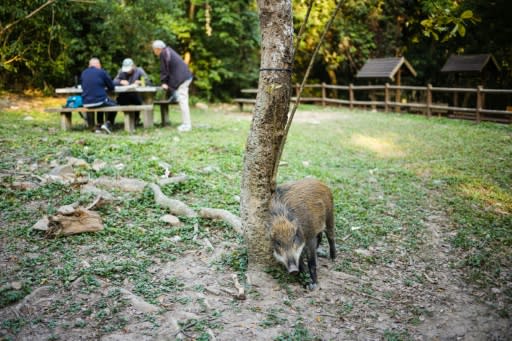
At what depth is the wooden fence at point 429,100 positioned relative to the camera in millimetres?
14047

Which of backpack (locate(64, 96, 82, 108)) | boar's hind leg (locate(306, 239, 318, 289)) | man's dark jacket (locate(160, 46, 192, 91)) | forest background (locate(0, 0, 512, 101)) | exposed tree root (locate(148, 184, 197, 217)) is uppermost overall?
forest background (locate(0, 0, 512, 101))

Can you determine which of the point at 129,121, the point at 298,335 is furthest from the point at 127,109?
the point at 298,335

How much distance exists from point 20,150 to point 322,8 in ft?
51.4

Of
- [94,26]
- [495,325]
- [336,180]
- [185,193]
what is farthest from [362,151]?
[94,26]

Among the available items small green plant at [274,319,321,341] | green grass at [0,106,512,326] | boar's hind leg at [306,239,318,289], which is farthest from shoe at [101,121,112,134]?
small green plant at [274,319,321,341]

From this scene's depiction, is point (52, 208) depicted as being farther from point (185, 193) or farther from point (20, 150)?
point (20, 150)

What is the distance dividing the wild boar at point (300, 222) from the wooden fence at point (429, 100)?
10.9 meters

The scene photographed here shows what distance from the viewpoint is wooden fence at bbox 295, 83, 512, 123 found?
1405 centimetres

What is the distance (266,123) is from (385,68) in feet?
49.1

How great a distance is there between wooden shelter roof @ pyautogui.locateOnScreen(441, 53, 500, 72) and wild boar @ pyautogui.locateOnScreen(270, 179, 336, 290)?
1346cm

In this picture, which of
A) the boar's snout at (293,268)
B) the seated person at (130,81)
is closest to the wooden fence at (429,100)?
the seated person at (130,81)

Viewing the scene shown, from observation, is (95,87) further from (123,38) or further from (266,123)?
(123,38)

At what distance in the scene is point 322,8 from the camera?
1988cm

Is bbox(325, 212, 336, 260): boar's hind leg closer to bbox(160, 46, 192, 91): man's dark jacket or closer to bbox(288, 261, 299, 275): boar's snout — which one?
bbox(288, 261, 299, 275): boar's snout
